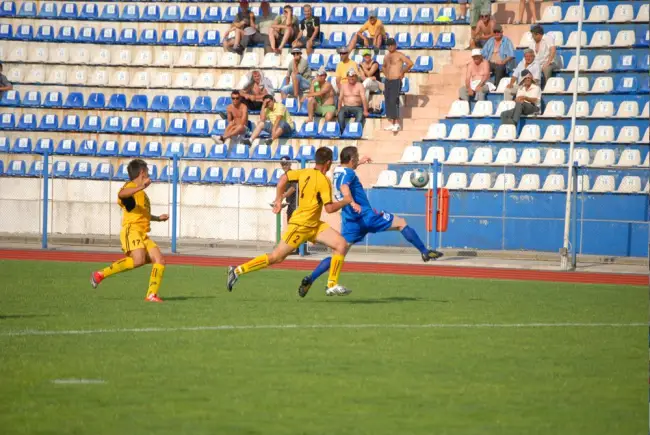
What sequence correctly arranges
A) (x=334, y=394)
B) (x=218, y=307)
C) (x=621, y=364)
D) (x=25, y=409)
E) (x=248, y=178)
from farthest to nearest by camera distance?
→ 1. (x=248, y=178)
2. (x=218, y=307)
3. (x=621, y=364)
4. (x=334, y=394)
5. (x=25, y=409)

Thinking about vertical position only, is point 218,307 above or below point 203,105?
below

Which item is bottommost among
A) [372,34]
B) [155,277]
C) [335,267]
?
[155,277]

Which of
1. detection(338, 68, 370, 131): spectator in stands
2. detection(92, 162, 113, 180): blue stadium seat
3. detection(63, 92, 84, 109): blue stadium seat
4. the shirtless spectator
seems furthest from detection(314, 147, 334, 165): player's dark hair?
detection(63, 92, 84, 109): blue stadium seat

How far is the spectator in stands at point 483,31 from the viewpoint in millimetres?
30297

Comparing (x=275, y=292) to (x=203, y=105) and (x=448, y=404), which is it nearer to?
(x=448, y=404)

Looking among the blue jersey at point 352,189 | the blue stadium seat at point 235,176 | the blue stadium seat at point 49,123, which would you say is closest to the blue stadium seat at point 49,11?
the blue stadium seat at point 49,123

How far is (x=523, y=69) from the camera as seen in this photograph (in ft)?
93.1

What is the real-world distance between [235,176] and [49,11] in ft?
30.9

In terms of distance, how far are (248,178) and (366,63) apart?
13.2 ft

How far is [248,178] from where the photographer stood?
28.9 m

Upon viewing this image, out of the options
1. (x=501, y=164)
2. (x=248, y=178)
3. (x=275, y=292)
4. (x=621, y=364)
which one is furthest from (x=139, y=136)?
(x=621, y=364)

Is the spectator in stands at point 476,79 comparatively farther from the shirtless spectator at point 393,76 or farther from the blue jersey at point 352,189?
the blue jersey at point 352,189

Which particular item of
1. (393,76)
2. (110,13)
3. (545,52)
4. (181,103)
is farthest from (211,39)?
(545,52)

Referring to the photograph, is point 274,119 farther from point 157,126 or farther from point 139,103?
point 139,103
